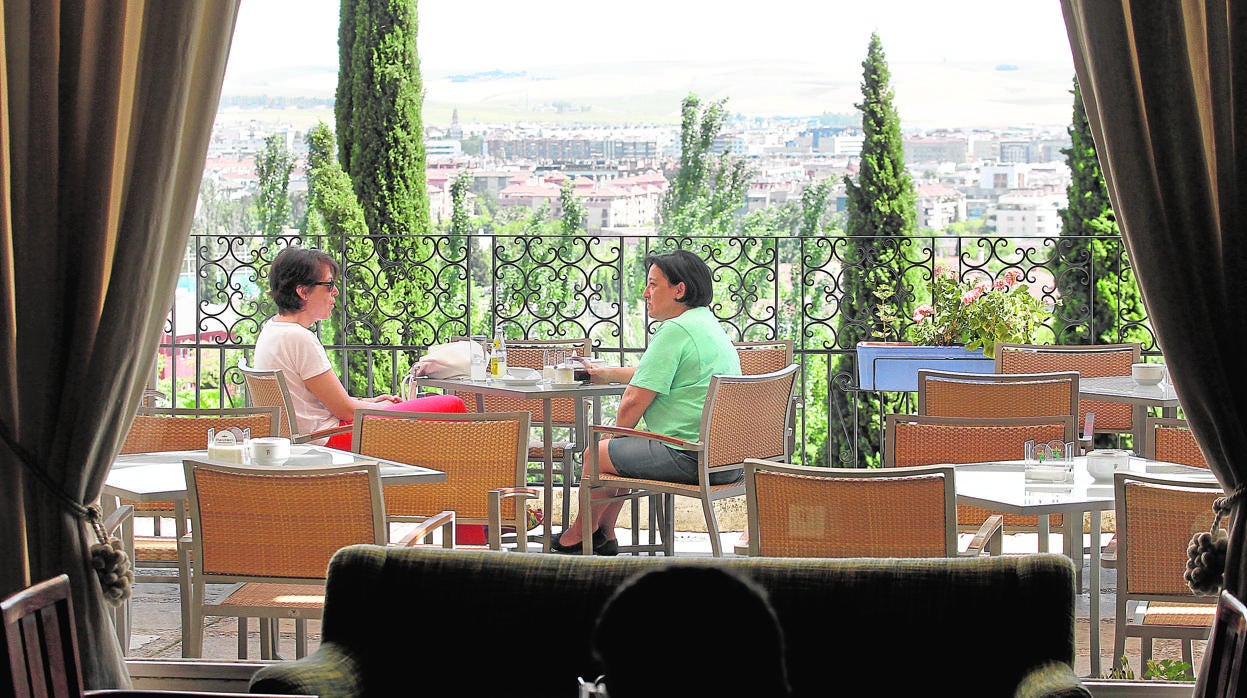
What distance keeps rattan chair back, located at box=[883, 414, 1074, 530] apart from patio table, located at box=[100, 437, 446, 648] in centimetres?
136

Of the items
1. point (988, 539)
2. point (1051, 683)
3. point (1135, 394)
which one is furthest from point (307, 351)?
point (1051, 683)

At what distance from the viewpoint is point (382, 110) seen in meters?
11.1

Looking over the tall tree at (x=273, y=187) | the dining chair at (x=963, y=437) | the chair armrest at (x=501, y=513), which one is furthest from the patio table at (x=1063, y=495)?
the tall tree at (x=273, y=187)

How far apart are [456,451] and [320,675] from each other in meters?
1.60

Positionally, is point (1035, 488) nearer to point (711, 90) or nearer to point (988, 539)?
point (988, 539)

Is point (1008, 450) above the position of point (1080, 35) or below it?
below

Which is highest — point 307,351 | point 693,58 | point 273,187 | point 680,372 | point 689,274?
point 693,58

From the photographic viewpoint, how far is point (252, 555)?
11.2 feet

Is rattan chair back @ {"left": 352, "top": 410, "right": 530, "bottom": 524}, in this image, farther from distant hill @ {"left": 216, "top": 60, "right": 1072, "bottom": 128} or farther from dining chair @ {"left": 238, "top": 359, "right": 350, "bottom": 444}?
distant hill @ {"left": 216, "top": 60, "right": 1072, "bottom": 128}

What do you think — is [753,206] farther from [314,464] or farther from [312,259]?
[314,464]

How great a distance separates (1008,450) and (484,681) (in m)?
2.19

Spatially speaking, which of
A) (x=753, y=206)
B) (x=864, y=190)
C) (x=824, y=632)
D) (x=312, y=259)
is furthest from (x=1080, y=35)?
(x=753, y=206)

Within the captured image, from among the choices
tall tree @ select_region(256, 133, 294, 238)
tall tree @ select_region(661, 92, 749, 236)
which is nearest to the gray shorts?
tall tree @ select_region(661, 92, 749, 236)

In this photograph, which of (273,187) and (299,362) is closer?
(299,362)
